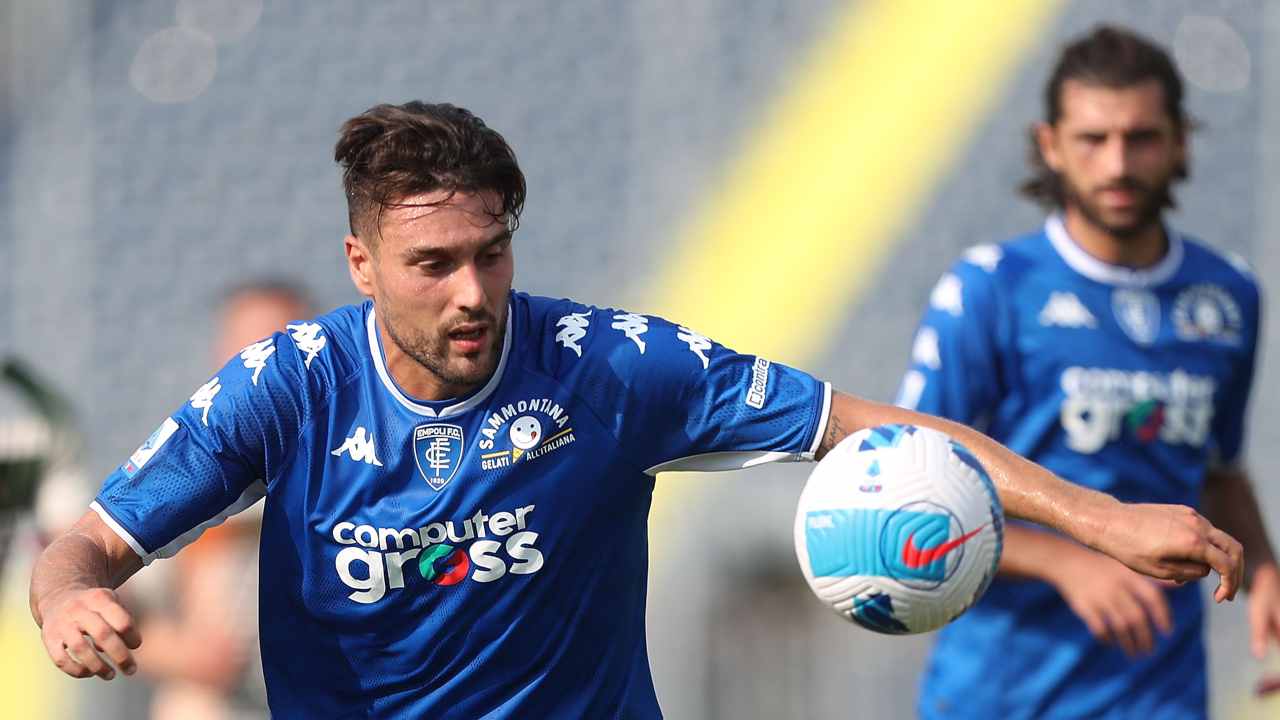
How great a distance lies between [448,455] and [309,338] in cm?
39

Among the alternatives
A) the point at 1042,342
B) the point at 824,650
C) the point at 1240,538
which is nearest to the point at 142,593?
the point at 824,650

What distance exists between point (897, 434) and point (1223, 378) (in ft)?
6.48

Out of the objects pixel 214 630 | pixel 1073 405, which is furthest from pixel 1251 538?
pixel 214 630

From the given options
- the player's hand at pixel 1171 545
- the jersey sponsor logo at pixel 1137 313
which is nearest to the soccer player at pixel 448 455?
the player's hand at pixel 1171 545

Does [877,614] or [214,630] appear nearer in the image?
[877,614]

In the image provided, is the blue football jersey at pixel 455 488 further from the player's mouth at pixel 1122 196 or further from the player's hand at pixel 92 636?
the player's mouth at pixel 1122 196

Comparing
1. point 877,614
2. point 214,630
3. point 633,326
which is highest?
point 633,326

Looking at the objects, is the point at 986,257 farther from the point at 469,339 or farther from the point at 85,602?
the point at 85,602

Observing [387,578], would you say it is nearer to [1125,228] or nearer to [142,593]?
[1125,228]

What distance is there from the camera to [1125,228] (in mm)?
4938

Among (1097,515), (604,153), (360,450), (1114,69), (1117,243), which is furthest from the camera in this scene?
(604,153)

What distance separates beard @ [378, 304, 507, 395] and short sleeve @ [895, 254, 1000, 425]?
5.43ft

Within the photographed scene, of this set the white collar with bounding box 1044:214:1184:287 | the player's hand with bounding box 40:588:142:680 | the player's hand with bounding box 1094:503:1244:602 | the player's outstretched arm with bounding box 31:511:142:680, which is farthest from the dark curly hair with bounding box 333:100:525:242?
the white collar with bounding box 1044:214:1184:287

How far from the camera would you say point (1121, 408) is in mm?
4809
